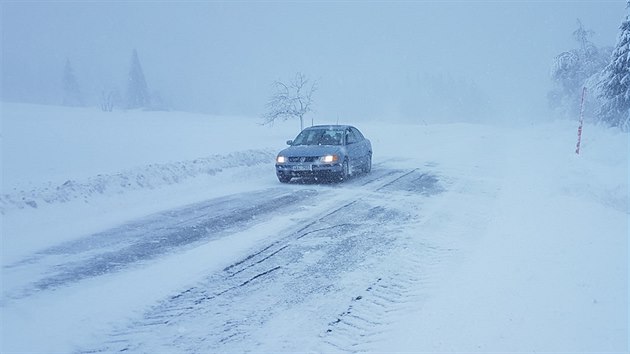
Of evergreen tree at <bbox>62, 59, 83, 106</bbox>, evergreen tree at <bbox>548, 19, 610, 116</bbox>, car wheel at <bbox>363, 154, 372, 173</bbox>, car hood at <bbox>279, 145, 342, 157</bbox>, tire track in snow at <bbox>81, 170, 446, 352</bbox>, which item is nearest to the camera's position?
tire track in snow at <bbox>81, 170, 446, 352</bbox>

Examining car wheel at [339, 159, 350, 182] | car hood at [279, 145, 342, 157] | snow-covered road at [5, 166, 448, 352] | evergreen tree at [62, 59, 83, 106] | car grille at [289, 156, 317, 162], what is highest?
evergreen tree at [62, 59, 83, 106]

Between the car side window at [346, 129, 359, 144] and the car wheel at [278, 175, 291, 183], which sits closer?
the car wheel at [278, 175, 291, 183]

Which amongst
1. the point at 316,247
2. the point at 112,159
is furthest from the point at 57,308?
the point at 112,159

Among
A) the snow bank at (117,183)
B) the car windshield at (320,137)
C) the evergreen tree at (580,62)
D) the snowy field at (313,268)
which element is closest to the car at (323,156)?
the car windshield at (320,137)

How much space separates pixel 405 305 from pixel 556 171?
38.9 ft

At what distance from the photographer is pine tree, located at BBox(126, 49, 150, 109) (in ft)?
265

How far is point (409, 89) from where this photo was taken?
123750mm

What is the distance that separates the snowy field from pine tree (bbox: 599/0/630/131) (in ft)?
53.5

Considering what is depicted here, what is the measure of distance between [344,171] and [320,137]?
5.14 feet

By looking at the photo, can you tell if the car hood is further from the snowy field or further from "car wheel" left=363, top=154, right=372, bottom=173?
"car wheel" left=363, top=154, right=372, bottom=173

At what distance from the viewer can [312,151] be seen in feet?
40.6

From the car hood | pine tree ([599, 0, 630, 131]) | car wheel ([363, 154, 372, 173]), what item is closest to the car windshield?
the car hood

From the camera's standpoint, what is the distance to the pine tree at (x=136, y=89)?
265 feet

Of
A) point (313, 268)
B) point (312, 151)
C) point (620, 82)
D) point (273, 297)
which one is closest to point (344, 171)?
point (312, 151)
